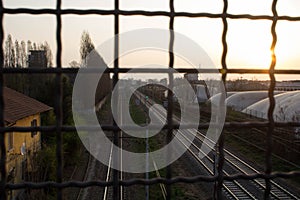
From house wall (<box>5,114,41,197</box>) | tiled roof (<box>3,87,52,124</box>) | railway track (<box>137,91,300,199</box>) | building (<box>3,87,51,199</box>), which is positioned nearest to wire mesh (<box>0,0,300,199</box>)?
tiled roof (<box>3,87,52,124</box>)

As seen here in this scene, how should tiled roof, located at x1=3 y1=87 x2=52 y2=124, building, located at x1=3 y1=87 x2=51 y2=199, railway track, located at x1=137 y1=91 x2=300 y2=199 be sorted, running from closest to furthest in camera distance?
1. tiled roof, located at x1=3 y1=87 x2=52 y2=124
2. building, located at x1=3 y1=87 x2=51 y2=199
3. railway track, located at x1=137 y1=91 x2=300 y2=199

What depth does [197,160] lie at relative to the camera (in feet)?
51.2

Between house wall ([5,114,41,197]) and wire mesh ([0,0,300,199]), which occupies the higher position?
wire mesh ([0,0,300,199])

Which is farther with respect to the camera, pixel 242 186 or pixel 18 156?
pixel 242 186

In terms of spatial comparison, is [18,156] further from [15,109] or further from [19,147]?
[15,109]

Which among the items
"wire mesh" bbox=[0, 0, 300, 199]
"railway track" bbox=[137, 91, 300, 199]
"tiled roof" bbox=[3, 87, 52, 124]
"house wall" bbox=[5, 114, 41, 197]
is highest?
"wire mesh" bbox=[0, 0, 300, 199]

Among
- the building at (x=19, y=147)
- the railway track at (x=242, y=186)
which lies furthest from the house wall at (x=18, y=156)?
the railway track at (x=242, y=186)

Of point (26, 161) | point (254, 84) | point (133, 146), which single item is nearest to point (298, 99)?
point (133, 146)

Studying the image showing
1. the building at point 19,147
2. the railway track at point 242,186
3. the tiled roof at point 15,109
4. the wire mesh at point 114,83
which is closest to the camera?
the wire mesh at point 114,83

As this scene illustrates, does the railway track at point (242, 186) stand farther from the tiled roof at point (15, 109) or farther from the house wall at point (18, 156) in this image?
the tiled roof at point (15, 109)

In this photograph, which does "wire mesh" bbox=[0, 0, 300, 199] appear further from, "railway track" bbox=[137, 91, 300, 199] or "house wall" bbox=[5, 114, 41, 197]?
"house wall" bbox=[5, 114, 41, 197]

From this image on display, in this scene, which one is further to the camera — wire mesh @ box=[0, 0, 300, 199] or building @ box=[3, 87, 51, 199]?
building @ box=[3, 87, 51, 199]

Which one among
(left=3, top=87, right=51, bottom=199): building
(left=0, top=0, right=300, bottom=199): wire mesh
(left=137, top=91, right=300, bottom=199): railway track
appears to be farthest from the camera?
(left=137, top=91, right=300, bottom=199): railway track

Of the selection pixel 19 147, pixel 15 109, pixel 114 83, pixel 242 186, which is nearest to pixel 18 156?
pixel 19 147
